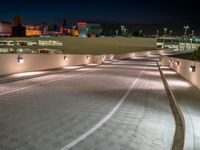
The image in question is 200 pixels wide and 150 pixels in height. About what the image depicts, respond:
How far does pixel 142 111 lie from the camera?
11.0 meters

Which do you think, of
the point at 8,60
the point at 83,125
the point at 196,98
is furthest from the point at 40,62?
the point at 83,125

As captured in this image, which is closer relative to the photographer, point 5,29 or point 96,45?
point 96,45

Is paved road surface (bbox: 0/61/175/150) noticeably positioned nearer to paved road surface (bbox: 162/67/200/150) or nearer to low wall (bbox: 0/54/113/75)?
paved road surface (bbox: 162/67/200/150)

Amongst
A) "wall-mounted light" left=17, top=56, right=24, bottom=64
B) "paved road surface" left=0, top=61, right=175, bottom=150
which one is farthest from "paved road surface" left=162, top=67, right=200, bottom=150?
"wall-mounted light" left=17, top=56, right=24, bottom=64

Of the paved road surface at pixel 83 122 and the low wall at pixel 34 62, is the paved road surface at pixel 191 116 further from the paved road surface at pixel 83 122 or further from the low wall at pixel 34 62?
the low wall at pixel 34 62

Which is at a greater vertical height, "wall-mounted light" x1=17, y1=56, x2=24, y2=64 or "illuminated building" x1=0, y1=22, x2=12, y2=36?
"illuminated building" x1=0, y1=22, x2=12, y2=36

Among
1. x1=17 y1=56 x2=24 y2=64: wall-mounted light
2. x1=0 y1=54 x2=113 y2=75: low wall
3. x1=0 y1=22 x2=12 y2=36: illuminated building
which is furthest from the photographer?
x1=0 y1=22 x2=12 y2=36: illuminated building

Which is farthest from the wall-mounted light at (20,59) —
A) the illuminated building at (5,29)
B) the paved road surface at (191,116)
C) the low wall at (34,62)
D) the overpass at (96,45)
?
the illuminated building at (5,29)

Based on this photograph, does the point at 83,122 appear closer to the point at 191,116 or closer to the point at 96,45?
the point at 191,116

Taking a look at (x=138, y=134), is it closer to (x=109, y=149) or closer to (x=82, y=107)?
(x=109, y=149)

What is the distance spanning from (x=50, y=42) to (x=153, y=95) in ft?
364

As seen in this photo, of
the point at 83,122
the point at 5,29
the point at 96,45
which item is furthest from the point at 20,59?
the point at 5,29

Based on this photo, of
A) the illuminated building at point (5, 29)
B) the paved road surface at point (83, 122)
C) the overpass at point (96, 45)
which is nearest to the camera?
the paved road surface at point (83, 122)

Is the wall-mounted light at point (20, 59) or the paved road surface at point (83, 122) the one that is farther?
the wall-mounted light at point (20, 59)
